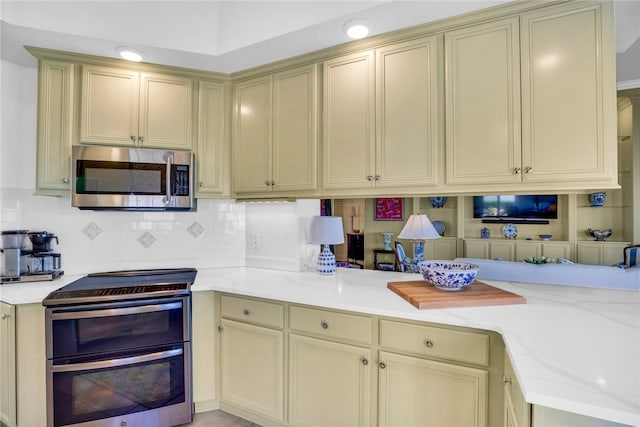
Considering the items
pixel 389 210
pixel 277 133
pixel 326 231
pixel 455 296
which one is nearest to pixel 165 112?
pixel 277 133

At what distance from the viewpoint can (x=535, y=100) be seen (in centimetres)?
157

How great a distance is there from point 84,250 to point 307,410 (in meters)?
1.97

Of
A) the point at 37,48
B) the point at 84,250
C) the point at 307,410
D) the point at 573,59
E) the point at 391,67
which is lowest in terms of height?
the point at 307,410

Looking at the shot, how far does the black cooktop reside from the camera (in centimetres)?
172

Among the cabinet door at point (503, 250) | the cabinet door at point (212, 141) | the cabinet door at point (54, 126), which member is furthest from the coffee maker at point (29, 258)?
the cabinet door at point (503, 250)

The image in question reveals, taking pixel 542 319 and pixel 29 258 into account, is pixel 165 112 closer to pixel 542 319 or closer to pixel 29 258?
pixel 29 258

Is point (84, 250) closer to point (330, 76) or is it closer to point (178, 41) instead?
point (178, 41)

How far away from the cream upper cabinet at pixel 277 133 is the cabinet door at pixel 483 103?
852mm

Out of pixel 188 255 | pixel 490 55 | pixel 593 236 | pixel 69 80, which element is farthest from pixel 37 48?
pixel 593 236

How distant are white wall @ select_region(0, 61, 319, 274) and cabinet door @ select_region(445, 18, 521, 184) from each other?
1.20 meters

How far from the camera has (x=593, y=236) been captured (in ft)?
15.2

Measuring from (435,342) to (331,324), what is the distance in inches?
20.3

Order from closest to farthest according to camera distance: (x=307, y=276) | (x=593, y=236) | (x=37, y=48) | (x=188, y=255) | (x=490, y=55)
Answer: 1. (x=490, y=55)
2. (x=37, y=48)
3. (x=307, y=276)
4. (x=188, y=255)
5. (x=593, y=236)

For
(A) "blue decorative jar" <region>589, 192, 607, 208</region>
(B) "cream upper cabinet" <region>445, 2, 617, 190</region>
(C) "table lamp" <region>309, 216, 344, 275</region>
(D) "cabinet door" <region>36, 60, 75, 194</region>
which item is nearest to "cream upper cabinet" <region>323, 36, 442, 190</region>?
(B) "cream upper cabinet" <region>445, 2, 617, 190</region>
